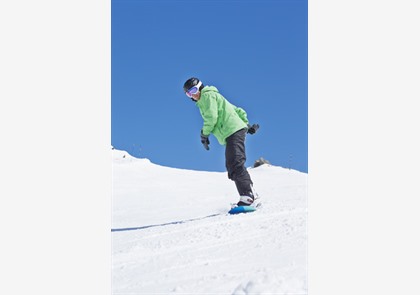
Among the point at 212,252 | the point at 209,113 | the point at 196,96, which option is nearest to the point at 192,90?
the point at 196,96

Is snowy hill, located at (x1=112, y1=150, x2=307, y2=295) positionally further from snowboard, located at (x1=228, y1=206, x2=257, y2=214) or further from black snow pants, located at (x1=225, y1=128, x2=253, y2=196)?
black snow pants, located at (x1=225, y1=128, x2=253, y2=196)

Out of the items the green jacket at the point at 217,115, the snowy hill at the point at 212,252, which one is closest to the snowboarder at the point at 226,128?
the green jacket at the point at 217,115

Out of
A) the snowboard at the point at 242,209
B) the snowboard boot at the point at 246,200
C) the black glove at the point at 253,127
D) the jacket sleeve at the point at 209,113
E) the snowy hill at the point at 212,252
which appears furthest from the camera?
the black glove at the point at 253,127

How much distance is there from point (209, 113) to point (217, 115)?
0.31 ft

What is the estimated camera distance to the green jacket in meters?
3.97

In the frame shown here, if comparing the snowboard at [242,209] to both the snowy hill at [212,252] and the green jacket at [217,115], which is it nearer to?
the snowy hill at [212,252]

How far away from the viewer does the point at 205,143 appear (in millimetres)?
4051

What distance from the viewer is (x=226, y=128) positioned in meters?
4.00

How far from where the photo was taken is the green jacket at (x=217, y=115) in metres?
3.97

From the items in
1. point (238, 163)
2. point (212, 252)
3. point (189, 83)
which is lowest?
point (212, 252)

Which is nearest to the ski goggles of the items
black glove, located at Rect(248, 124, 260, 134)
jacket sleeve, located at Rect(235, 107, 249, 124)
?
jacket sleeve, located at Rect(235, 107, 249, 124)

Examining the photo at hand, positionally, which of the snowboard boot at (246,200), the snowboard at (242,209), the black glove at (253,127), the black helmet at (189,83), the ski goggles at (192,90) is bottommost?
the snowboard at (242,209)

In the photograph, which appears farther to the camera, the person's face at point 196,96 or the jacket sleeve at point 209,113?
the person's face at point 196,96

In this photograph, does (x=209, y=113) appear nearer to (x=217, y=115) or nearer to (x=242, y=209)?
(x=217, y=115)
